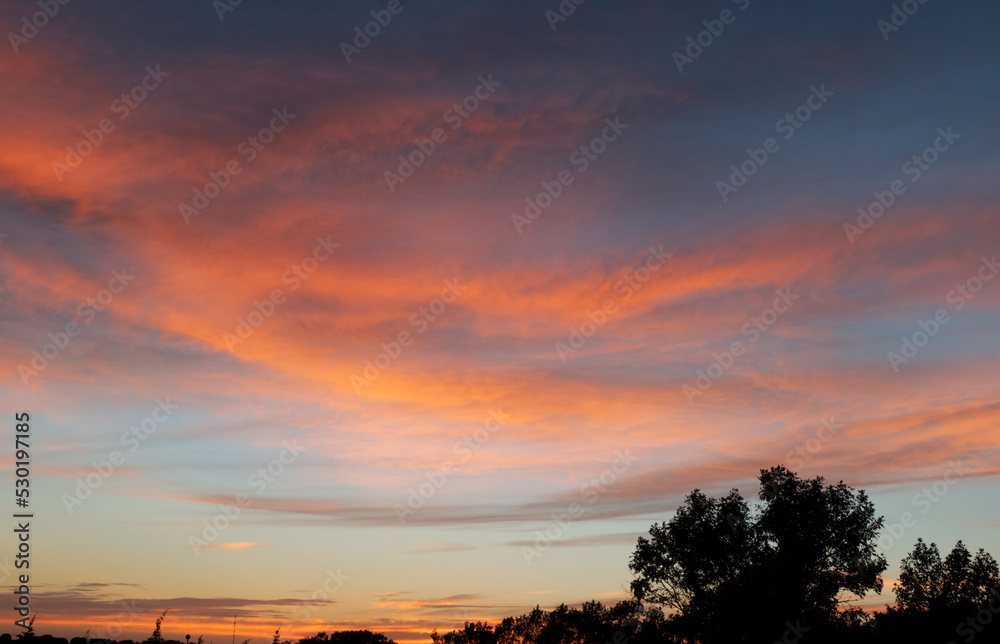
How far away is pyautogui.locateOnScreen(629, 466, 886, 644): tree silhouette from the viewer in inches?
2132

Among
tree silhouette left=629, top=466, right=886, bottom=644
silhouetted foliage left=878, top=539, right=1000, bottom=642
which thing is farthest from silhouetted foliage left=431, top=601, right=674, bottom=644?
silhouetted foliage left=878, top=539, right=1000, bottom=642

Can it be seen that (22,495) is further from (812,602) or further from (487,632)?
(487,632)

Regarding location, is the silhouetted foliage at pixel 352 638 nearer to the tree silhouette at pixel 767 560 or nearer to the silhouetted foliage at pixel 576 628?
the silhouetted foliage at pixel 576 628

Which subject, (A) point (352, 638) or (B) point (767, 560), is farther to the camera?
(A) point (352, 638)

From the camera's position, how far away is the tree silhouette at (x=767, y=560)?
178 ft

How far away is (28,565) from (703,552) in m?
43.5

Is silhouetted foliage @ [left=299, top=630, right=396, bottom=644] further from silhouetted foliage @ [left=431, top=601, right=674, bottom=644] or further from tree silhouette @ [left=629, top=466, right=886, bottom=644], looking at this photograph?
tree silhouette @ [left=629, top=466, right=886, bottom=644]

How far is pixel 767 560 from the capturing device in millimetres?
56406

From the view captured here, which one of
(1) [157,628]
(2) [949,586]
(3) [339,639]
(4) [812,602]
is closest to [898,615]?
(4) [812,602]

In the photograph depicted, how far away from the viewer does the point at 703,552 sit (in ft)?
193

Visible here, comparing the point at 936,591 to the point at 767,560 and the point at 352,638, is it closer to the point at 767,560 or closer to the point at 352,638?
the point at 767,560

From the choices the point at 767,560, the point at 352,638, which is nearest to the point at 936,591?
the point at 767,560

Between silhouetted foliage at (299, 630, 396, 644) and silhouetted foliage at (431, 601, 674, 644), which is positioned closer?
silhouetted foliage at (431, 601, 674, 644)

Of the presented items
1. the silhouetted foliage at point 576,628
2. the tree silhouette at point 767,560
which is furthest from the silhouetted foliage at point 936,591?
the silhouetted foliage at point 576,628
